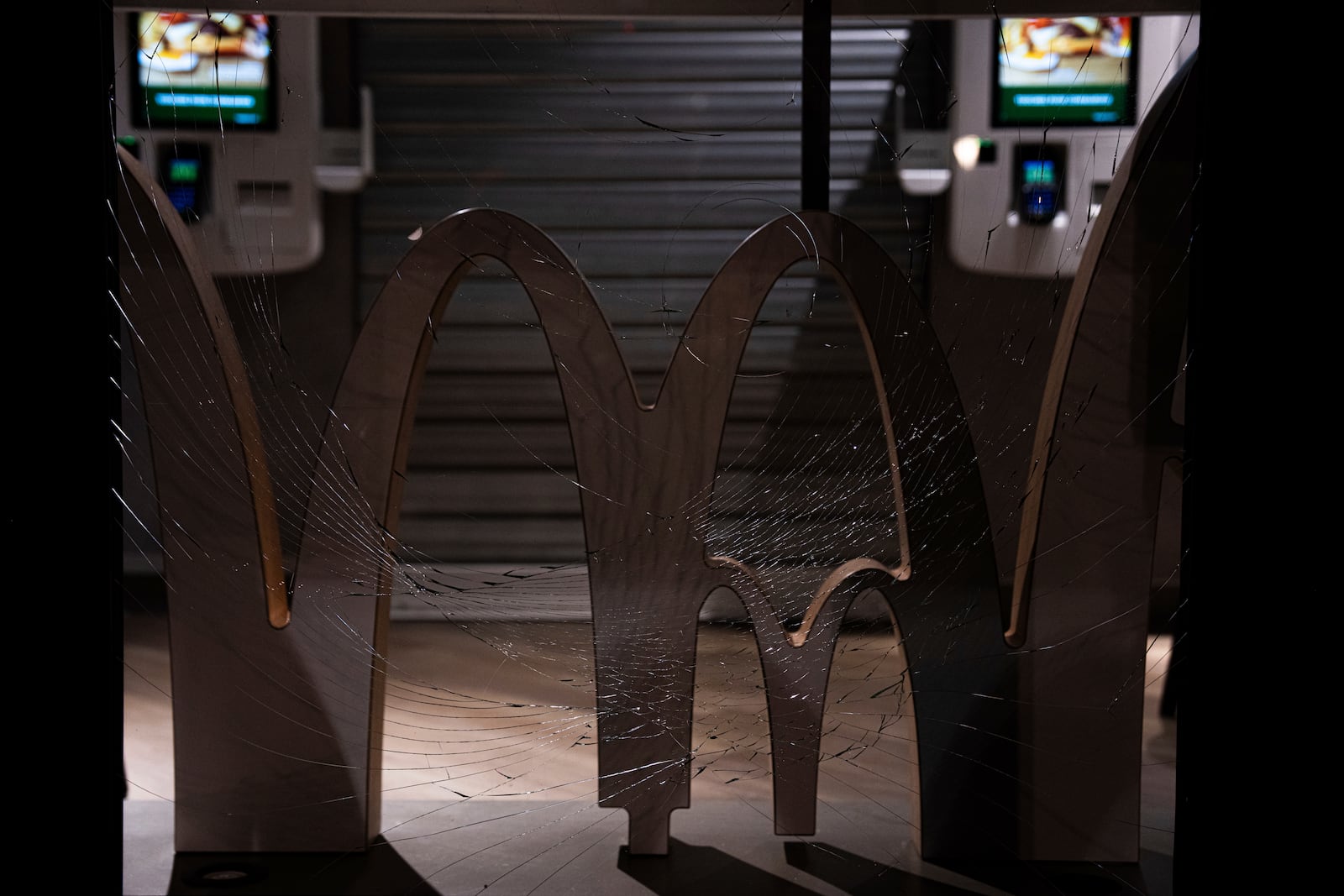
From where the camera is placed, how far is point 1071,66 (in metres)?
1.51

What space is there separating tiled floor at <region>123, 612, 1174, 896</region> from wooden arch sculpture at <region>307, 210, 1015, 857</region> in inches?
3.3

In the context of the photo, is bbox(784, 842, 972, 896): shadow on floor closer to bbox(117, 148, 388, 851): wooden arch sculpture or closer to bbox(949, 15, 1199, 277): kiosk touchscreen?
bbox(117, 148, 388, 851): wooden arch sculpture

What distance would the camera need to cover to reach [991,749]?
158 cm

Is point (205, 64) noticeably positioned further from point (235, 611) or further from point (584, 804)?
point (584, 804)

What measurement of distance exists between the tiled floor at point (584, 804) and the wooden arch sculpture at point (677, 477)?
0.08 m

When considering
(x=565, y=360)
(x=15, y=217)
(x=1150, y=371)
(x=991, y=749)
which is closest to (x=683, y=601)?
(x=565, y=360)

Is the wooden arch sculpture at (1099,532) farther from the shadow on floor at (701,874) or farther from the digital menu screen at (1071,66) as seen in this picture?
the shadow on floor at (701,874)

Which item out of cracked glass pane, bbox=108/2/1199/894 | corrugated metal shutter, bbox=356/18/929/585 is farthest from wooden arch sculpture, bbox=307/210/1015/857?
corrugated metal shutter, bbox=356/18/929/585

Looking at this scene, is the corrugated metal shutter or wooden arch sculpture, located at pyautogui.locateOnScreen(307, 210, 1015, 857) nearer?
wooden arch sculpture, located at pyautogui.locateOnScreen(307, 210, 1015, 857)

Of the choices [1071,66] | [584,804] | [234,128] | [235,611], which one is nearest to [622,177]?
[234,128]

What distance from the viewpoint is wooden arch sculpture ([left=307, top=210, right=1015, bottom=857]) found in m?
1.47

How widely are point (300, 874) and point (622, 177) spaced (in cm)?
131

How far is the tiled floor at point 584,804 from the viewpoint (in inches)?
59.7

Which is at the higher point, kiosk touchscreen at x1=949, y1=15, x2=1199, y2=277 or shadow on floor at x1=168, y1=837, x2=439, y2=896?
kiosk touchscreen at x1=949, y1=15, x2=1199, y2=277
